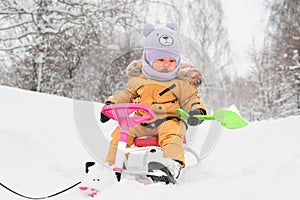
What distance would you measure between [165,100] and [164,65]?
20 cm

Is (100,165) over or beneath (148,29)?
beneath

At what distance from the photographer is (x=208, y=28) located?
8.88 metres

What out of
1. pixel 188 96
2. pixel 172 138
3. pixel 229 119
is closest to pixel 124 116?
pixel 172 138

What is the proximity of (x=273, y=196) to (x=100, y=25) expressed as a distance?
3.69 metres

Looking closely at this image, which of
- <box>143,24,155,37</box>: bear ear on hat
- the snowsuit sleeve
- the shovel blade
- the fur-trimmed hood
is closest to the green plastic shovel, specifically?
the shovel blade

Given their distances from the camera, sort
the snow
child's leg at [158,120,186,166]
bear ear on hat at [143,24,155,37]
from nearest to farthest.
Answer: the snow < child's leg at [158,120,186,166] < bear ear on hat at [143,24,155,37]

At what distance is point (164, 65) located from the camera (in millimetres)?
1803

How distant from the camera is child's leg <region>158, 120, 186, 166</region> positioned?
4.76 ft

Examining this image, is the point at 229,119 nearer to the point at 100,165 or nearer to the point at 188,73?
the point at 188,73

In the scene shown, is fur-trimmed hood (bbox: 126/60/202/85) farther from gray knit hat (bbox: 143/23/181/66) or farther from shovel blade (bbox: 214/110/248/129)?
shovel blade (bbox: 214/110/248/129)

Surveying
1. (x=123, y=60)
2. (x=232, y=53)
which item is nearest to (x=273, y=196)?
(x=123, y=60)

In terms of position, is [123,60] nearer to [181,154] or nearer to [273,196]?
[181,154]

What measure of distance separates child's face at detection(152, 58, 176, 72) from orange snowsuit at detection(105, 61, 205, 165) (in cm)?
6

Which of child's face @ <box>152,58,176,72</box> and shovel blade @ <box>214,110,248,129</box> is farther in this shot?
child's face @ <box>152,58,176,72</box>
